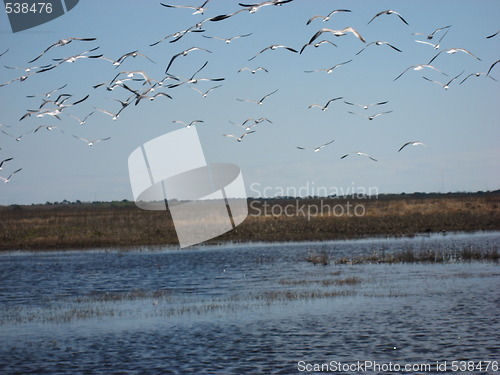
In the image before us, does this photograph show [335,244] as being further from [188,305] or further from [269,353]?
[269,353]

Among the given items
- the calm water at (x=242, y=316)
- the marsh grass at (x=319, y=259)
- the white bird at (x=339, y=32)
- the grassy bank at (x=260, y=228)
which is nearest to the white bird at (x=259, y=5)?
the white bird at (x=339, y=32)

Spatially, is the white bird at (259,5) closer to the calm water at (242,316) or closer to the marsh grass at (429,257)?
the calm water at (242,316)

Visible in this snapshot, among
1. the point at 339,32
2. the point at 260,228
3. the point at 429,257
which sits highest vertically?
the point at 339,32

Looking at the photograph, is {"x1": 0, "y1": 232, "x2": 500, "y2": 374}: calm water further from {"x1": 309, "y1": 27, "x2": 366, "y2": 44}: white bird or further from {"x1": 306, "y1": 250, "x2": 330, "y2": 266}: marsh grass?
{"x1": 309, "y1": 27, "x2": 366, "y2": 44}: white bird

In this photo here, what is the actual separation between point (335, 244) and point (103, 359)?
2696cm

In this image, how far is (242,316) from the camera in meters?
21.1

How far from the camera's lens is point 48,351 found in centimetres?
1770

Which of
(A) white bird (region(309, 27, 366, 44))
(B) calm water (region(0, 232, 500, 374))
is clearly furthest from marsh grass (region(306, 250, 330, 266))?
(A) white bird (region(309, 27, 366, 44))

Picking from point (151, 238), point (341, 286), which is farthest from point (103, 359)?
point (151, 238)

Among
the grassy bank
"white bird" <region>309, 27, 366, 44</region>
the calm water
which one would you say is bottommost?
the grassy bank

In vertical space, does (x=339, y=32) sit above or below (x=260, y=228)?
above

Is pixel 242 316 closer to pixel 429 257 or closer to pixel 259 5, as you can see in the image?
pixel 259 5

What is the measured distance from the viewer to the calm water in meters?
16.5

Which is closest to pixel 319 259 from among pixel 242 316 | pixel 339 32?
pixel 242 316
